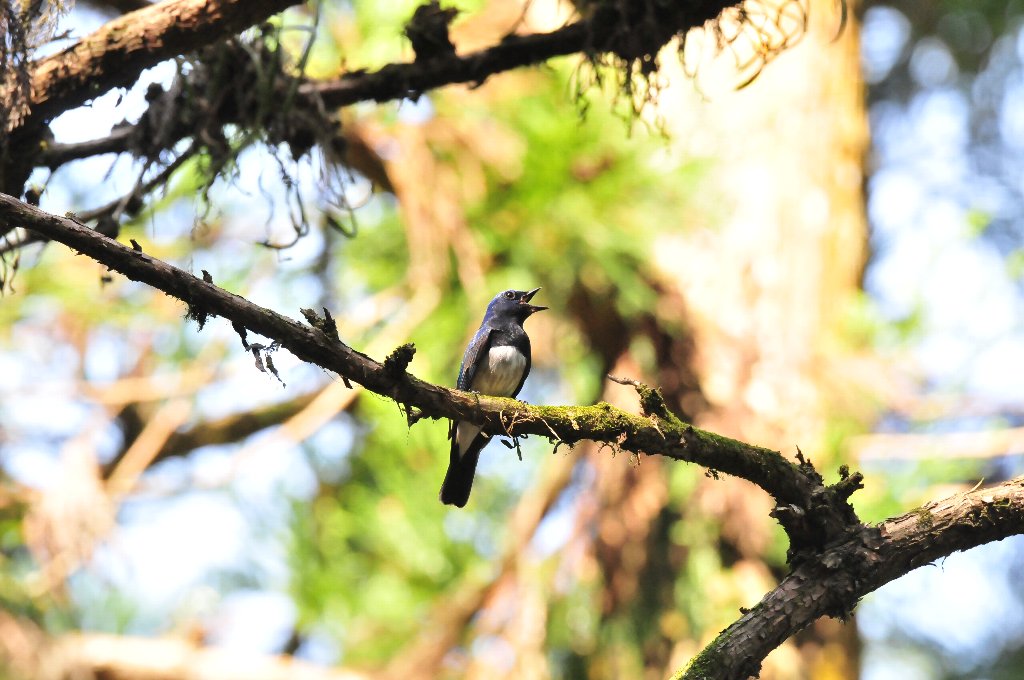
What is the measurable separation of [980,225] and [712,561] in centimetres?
223

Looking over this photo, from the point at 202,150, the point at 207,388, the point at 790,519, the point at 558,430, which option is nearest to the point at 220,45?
the point at 202,150

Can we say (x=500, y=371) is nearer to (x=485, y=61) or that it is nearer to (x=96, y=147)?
(x=485, y=61)

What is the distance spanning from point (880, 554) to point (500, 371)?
225 centimetres

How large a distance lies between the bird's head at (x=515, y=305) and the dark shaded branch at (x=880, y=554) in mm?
2460

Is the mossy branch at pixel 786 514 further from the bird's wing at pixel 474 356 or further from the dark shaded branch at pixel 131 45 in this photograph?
the bird's wing at pixel 474 356

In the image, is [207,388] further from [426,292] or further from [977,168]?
[977,168]

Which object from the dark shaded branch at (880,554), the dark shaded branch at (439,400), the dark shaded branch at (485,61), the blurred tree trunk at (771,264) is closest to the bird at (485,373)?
the dark shaded branch at (485,61)

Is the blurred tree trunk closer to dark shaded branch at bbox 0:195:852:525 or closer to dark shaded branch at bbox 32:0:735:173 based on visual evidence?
dark shaded branch at bbox 32:0:735:173

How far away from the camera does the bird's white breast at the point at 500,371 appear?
14.7 feet

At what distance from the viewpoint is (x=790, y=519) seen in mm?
2422

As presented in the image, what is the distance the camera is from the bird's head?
4.80 metres

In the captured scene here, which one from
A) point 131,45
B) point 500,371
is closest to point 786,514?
point 131,45

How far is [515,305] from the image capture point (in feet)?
15.9

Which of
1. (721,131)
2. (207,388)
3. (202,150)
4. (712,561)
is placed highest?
(721,131)
